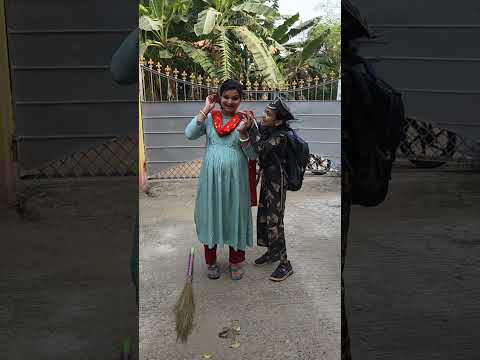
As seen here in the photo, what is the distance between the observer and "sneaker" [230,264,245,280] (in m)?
1.45

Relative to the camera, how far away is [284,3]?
138 centimetres

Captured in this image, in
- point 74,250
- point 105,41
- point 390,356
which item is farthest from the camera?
point 390,356

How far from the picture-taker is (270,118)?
1.43 m

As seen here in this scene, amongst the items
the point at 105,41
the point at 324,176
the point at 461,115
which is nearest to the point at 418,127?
the point at 461,115

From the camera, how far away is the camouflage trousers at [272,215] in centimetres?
144

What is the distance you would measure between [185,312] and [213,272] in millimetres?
133

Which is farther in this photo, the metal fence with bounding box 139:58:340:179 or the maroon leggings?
the maroon leggings

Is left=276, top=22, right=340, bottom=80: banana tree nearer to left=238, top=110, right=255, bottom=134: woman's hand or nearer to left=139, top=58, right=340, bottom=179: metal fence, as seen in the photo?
left=139, top=58, right=340, bottom=179: metal fence

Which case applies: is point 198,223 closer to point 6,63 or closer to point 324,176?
point 324,176

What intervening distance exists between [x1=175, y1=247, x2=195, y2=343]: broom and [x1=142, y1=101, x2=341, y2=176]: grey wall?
0.34 m

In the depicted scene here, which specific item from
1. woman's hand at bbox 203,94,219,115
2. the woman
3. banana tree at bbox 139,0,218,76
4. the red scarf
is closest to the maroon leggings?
the woman

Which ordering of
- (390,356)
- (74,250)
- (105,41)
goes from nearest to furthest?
(105,41), (74,250), (390,356)

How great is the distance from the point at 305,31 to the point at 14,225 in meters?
0.91

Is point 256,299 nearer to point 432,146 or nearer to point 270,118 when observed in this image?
point 270,118
